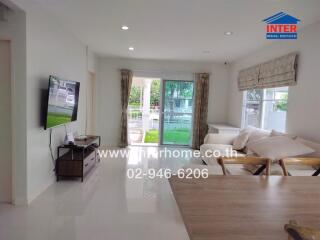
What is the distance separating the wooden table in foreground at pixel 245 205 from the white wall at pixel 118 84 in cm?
517

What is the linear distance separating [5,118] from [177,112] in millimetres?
4618

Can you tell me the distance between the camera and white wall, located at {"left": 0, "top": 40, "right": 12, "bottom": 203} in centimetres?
279

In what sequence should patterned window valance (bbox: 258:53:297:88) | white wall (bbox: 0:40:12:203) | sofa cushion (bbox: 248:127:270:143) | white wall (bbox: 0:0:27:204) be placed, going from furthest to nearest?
sofa cushion (bbox: 248:127:270:143) < patterned window valance (bbox: 258:53:297:88) < white wall (bbox: 0:40:12:203) < white wall (bbox: 0:0:27:204)

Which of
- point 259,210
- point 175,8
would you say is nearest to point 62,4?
point 175,8

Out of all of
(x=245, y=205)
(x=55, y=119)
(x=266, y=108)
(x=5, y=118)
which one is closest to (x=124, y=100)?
(x=55, y=119)

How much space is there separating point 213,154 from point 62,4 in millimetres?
3195

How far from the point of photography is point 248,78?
17.0 feet

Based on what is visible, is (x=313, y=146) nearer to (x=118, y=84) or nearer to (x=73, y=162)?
(x=73, y=162)

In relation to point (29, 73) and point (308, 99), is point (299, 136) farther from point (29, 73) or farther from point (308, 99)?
point (29, 73)

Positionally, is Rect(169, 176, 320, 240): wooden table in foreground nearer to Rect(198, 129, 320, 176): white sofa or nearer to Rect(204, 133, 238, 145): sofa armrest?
Rect(198, 129, 320, 176): white sofa

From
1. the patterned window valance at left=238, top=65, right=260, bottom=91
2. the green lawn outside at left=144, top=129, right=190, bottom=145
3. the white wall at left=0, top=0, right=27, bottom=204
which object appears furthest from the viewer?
the green lawn outside at left=144, top=129, right=190, bottom=145

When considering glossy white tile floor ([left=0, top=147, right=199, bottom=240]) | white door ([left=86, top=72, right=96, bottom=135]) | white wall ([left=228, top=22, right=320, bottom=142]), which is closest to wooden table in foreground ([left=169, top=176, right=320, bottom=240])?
glossy white tile floor ([left=0, top=147, right=199, bottom=240])

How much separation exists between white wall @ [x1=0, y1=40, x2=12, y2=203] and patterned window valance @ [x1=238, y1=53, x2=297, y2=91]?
387cm

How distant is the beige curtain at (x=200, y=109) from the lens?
6.52m
